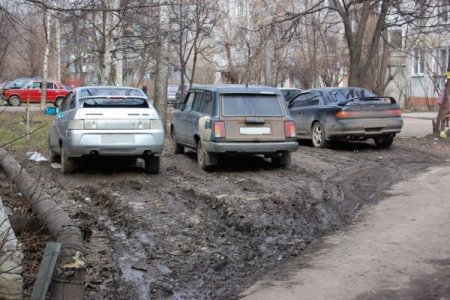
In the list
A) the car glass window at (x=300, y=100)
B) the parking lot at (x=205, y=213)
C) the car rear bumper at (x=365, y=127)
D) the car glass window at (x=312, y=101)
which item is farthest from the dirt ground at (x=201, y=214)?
the car glass window at (x=300, y=100)

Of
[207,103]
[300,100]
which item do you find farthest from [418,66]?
[207,103]

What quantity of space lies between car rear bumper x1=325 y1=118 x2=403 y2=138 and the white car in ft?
→ 17.5

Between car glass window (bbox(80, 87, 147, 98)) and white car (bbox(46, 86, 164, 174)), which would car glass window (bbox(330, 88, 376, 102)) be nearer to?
car glass window (bbox(80, 87, 147, 98))

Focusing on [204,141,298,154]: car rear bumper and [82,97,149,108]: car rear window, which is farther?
[204,141,298,154]: car rear bumper

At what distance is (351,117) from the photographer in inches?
560

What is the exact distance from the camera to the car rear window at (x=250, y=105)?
10.9 meters

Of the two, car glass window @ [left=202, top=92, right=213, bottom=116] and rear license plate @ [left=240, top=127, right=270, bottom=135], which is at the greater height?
car glass window @ [left=202, top=92, right=213, bottom=116]

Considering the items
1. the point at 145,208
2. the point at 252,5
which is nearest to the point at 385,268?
the point at 145,208

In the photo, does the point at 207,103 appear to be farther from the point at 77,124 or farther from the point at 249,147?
the point at 77,124

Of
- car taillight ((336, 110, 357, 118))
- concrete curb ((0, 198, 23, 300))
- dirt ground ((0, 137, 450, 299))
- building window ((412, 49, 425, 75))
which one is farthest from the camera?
building window ((412, 49, 425, 75))

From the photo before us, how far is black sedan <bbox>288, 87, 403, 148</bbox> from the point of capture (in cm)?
1426

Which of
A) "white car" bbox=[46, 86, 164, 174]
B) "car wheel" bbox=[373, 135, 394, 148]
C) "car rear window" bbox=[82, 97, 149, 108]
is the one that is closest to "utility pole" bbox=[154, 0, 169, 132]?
"car wheel" bbox=[373, 135, 394, 148]

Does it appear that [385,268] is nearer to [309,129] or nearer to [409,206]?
[409,206]

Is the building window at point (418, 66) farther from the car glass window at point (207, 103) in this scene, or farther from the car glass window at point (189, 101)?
the car glass window at point (207, 103)
